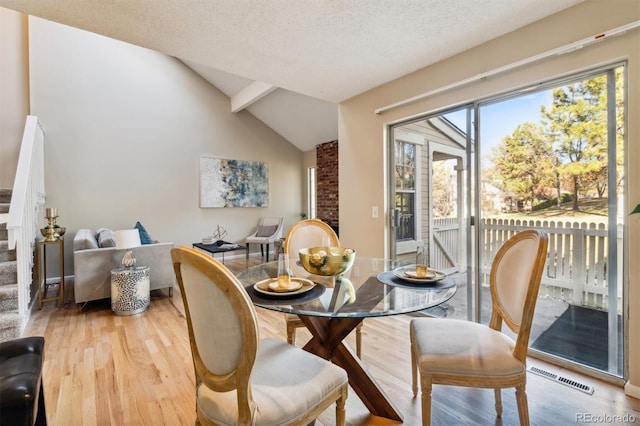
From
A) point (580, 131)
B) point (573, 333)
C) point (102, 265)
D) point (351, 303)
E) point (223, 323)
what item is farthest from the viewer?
point (102, 265)

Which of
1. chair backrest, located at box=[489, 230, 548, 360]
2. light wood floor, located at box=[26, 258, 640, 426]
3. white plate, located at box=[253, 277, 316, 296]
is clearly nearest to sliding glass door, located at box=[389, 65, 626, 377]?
light wood floor, located at box=[26, 258, 640, 426]

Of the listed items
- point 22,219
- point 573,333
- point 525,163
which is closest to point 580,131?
point 525,163

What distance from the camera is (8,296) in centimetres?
245

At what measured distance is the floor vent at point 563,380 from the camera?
1.76 meters

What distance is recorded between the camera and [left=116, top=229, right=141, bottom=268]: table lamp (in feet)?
10.2

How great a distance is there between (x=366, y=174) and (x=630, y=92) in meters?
2.10

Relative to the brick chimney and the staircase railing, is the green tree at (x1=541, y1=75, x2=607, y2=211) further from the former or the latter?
the brick chimney

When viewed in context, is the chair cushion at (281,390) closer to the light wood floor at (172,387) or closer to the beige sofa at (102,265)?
the light wood floor at (172,387)

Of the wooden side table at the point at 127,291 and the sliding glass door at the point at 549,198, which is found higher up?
the sliding glass door at the point at 549,198

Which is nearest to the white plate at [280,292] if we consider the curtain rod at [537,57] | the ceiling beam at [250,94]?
the curtain rod at [537,57]

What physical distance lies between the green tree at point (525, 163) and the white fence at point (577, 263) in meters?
0.24

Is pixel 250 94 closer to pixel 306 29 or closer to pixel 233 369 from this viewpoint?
pixel 306 29

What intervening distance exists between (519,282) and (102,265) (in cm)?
379

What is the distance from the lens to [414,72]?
2.79m
